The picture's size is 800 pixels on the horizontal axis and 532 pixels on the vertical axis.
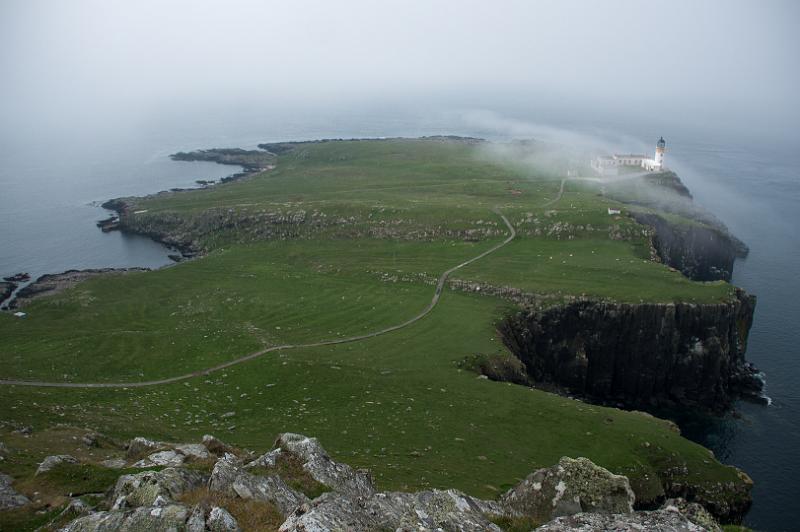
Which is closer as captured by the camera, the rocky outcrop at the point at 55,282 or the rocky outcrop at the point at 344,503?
the rocky outcrop at the point at 344,503

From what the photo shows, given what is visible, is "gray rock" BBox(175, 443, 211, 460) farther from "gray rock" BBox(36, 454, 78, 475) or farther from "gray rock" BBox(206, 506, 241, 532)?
"gray rock" BBox(206, 506, 241, 532)

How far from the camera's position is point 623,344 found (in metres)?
78.0

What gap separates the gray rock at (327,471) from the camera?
27.8m

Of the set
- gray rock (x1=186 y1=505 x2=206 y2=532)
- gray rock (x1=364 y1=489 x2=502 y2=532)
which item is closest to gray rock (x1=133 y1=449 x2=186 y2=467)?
gray rock (x1=186 y1=505 x2=206 y2=532)

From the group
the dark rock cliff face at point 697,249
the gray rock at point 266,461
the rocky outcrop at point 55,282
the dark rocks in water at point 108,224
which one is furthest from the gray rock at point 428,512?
the dark rocks in water at point 108,224

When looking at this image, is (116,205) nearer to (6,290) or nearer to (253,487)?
(6,290)

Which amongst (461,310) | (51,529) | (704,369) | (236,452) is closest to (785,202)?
(704,369)

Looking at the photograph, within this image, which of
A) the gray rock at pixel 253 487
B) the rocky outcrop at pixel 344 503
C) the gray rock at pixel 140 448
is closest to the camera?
the rocky outcrop at pixel 344 503

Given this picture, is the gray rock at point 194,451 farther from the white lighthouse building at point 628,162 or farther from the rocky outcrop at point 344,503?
the white lighthouse building at point 628,162

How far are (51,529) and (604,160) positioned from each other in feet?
570

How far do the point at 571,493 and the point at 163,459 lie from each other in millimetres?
21479

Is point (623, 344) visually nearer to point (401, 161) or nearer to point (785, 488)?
point (785, 488)

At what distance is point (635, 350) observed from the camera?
77.8 metres

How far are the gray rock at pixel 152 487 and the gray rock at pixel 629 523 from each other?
15.0m
